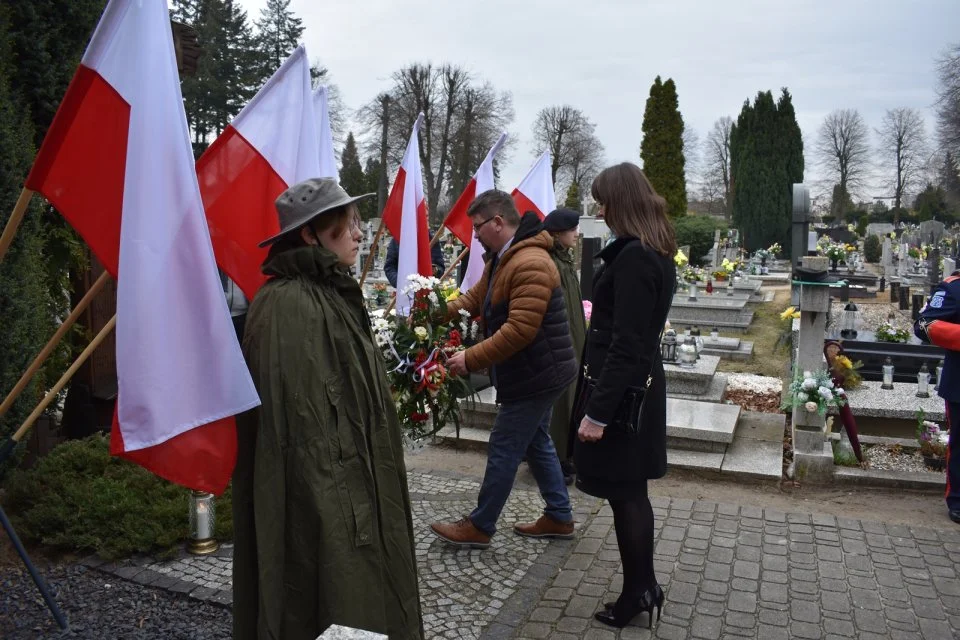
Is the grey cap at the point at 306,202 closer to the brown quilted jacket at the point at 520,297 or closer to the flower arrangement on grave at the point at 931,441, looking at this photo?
the brown quilted jacket at the point at 520,297

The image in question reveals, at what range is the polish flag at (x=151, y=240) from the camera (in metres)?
2.30

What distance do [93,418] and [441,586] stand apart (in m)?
3.46

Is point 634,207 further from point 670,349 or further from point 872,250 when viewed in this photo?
point 872,250

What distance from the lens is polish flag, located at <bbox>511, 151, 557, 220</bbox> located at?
7.12 meters

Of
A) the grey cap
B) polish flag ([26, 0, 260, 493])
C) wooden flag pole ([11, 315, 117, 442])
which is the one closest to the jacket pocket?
polish flag ([26, 0, 260, 493])

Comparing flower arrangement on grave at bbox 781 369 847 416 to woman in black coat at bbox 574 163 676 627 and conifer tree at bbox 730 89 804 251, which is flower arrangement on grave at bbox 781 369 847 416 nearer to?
woman in black coat at bbox 574 163 676 627

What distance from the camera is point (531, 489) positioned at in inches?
212

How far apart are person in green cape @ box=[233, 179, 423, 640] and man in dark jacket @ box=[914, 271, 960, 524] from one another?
13.0 ft

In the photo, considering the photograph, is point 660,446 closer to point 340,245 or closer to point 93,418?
point 340,245

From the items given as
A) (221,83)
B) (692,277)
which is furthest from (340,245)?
(221,83)

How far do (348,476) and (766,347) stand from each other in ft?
36.5

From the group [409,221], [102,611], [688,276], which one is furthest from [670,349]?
[688,276]

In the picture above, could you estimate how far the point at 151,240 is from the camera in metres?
2.35

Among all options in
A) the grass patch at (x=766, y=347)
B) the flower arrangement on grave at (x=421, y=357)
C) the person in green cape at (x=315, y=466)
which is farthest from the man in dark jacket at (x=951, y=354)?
the grass patch at (x=766, y=347)
